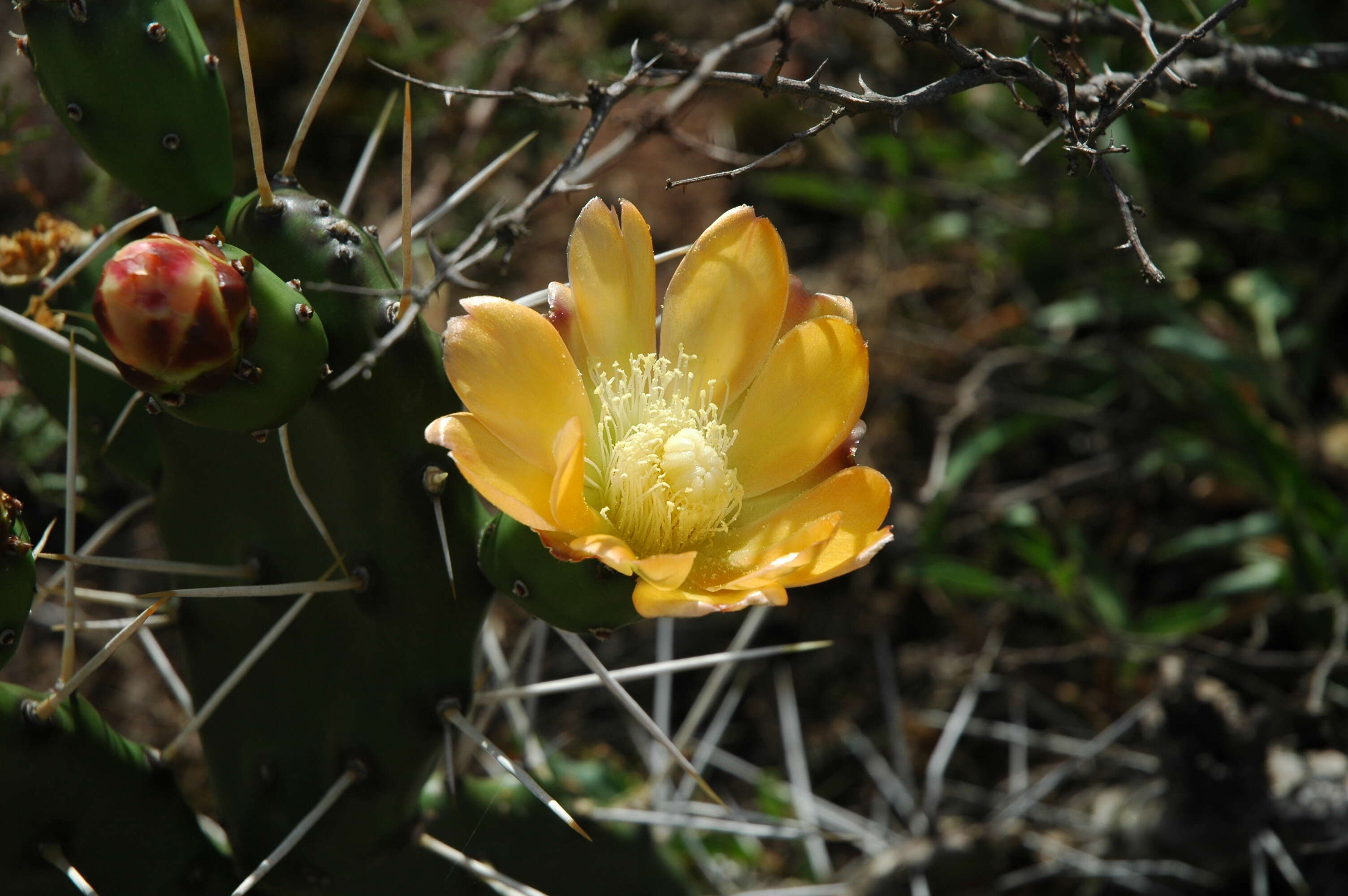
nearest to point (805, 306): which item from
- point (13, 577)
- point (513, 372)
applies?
point (513, 372)

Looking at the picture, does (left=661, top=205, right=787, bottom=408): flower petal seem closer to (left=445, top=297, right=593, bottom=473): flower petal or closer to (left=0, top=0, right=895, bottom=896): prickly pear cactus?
(left=0, top=0, right=895, bottom=896): prickly pear cactus

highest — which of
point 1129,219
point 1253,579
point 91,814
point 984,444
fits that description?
point 1129,219

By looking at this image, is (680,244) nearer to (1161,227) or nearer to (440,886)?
(1161,227)

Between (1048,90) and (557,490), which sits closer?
(557,490)

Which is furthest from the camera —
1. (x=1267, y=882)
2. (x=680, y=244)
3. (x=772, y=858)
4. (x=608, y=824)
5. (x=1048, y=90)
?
(x=680, y=244)

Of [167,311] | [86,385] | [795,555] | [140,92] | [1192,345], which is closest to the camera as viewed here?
[167,311]

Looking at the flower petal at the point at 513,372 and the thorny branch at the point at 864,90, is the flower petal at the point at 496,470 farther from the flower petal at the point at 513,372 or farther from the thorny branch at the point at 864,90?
the thorny branch at the point at 864,90

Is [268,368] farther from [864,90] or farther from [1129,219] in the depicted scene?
[1129,219]

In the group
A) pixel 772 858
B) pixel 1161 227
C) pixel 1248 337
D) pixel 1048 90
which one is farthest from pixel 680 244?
pixel 1048 90
